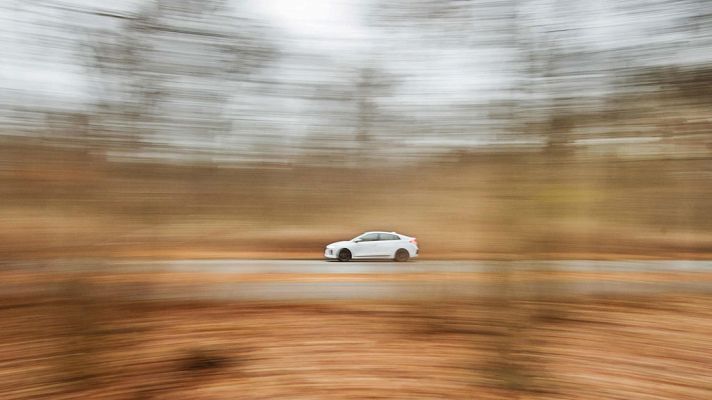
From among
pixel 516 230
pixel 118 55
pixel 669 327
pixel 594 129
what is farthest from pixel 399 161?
pixel 669 327

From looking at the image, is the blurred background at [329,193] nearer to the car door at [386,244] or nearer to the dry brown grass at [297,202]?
the dry brown grass at [297,202]

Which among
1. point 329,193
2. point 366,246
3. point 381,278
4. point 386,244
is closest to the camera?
point 329,193

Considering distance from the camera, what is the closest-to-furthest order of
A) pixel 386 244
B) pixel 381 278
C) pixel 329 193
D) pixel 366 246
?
pixel 329 193, pixel 381 278, pixel 386 244, pixel 366 246

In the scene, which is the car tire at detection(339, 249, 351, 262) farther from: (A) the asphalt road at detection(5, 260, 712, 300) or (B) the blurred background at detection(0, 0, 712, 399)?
(B) the blurred background at detection(0, 0, 712, 399)

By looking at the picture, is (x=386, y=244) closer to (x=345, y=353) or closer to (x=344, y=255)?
(x=344, y=255)

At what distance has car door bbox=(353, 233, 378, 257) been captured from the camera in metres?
12.6

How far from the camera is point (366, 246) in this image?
12.7 metres

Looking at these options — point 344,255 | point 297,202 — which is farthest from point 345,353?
point 344,255

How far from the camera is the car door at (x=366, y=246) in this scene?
1259 centimetres

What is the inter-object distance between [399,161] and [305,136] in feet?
2.59

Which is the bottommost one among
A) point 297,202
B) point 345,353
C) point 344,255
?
point 345,353

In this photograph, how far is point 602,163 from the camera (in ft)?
12.8

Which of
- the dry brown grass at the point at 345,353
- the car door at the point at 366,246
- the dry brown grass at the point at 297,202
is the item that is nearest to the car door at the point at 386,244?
the car door at the point at 366,246

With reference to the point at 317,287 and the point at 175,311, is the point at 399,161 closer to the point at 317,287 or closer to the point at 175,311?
the point at 175,311
